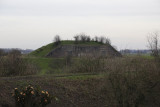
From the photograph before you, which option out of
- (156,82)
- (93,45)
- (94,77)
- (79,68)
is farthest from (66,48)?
(156,82)

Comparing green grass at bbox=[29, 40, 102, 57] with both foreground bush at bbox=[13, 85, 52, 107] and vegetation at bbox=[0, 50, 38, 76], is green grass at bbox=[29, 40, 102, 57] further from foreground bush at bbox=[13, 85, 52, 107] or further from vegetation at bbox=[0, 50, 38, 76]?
foreground bush at bbox=[13, 85, 52, 107]

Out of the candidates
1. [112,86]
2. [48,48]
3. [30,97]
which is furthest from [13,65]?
[48,48]

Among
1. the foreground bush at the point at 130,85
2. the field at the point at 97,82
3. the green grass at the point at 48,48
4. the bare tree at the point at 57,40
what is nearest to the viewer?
the foreground bush at the point at 130,85

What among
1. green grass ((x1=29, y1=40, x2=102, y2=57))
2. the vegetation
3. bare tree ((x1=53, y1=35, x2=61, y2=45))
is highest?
bare tree ((x1=53, y1=35, x2=61, y2=45))

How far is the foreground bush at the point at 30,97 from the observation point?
10125 millimetres

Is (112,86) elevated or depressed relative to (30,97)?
elevated

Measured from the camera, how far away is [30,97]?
33.5 ft

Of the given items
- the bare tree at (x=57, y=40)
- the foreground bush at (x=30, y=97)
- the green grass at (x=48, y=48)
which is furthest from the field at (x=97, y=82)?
the bare tree at (x=57, y=40)

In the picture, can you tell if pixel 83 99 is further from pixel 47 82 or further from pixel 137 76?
pixel 137 76

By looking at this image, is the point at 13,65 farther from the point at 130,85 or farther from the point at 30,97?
the point at 130,85

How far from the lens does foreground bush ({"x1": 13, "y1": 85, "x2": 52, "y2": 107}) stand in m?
10.1

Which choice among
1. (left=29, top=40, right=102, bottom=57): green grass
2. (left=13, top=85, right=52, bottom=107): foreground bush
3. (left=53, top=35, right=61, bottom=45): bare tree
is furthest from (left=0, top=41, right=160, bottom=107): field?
(left=53, top=35, right=61, bottom=45): bare tree

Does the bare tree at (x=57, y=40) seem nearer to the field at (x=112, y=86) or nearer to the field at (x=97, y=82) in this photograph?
the field at (x=97, y=82)

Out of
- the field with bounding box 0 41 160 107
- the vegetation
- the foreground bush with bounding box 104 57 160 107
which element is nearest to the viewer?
the foreground bush with bounding box 104 57 160 107
